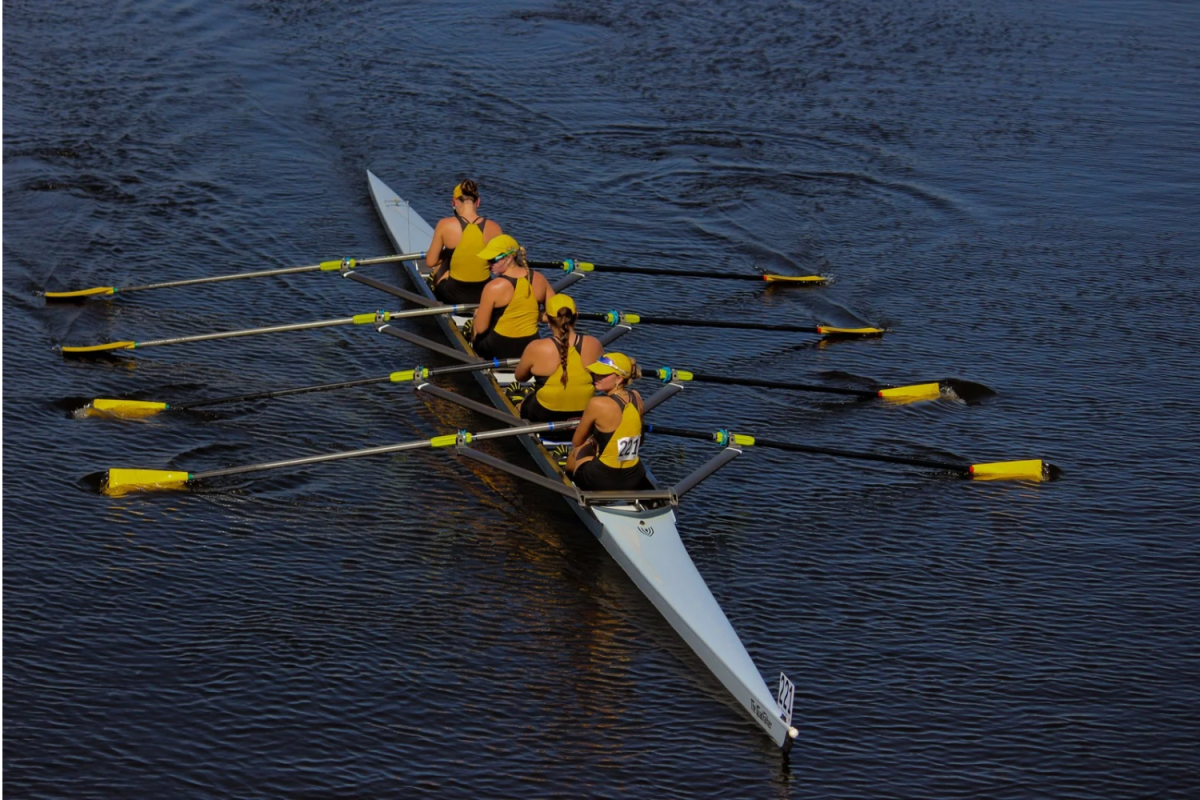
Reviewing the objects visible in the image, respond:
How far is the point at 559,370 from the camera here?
1536cm

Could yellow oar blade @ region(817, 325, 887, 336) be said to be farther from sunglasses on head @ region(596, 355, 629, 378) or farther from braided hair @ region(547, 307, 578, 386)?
sunglasses on head @ region(596, 355, 629, 378)

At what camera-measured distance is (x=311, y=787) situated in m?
11.3

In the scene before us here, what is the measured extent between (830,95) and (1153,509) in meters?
17.2

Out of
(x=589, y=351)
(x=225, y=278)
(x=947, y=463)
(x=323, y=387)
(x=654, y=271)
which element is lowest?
(x=947, y=463)

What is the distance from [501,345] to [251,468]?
156 inches

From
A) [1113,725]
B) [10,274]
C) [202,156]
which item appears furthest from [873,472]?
[202,156]

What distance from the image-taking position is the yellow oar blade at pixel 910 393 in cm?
1827

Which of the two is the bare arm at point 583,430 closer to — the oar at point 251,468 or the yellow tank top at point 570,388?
the oar at point 251,468

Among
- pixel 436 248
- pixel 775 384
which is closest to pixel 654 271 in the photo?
pixel 436 248

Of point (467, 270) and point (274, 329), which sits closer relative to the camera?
point (274, 329)

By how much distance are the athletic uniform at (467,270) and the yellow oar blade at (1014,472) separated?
7531 mm

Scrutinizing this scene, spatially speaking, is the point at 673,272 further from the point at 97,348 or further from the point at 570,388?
the point at 97,348

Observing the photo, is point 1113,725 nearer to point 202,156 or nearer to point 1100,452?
point 1100,452

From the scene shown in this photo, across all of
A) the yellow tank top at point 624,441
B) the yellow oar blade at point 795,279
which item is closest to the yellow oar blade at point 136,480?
the yellow tank top at point 624,441
